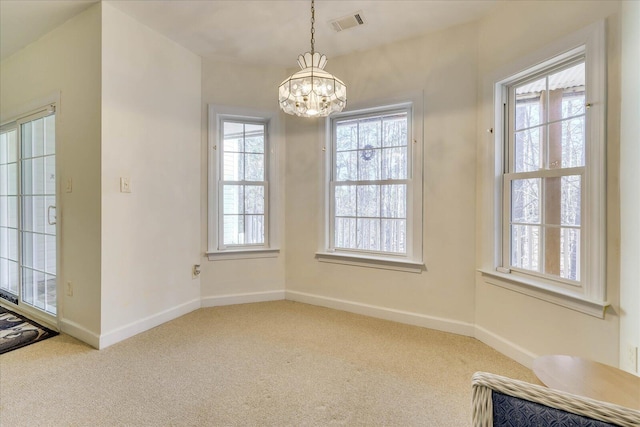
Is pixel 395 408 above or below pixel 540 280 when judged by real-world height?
below

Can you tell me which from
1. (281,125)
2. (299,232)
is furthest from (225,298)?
(281,125)

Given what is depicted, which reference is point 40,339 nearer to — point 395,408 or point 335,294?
point 335,294

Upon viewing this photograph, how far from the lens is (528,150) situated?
2.30 m

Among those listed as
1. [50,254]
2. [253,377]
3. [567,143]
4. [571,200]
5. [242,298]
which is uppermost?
[567,143]

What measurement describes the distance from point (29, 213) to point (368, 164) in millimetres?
3500

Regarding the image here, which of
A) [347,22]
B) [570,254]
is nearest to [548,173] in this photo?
[570,254]

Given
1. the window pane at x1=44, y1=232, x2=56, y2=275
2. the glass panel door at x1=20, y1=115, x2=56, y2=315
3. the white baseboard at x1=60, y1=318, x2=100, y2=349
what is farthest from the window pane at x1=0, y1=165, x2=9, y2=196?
the white baseboard at x1=60, y1=318, x2=100, y2=349

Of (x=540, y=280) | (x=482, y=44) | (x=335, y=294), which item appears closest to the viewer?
(x=540, y=280)

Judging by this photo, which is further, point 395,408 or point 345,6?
point 345,6

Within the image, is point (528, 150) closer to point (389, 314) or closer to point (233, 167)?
point (389, 314)

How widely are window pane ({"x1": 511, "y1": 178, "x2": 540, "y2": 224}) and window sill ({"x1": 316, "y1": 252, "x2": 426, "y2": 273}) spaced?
902mm

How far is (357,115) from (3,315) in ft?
13.6

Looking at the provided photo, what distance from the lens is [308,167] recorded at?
3.43m

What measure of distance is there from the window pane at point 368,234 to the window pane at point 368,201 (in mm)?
74
